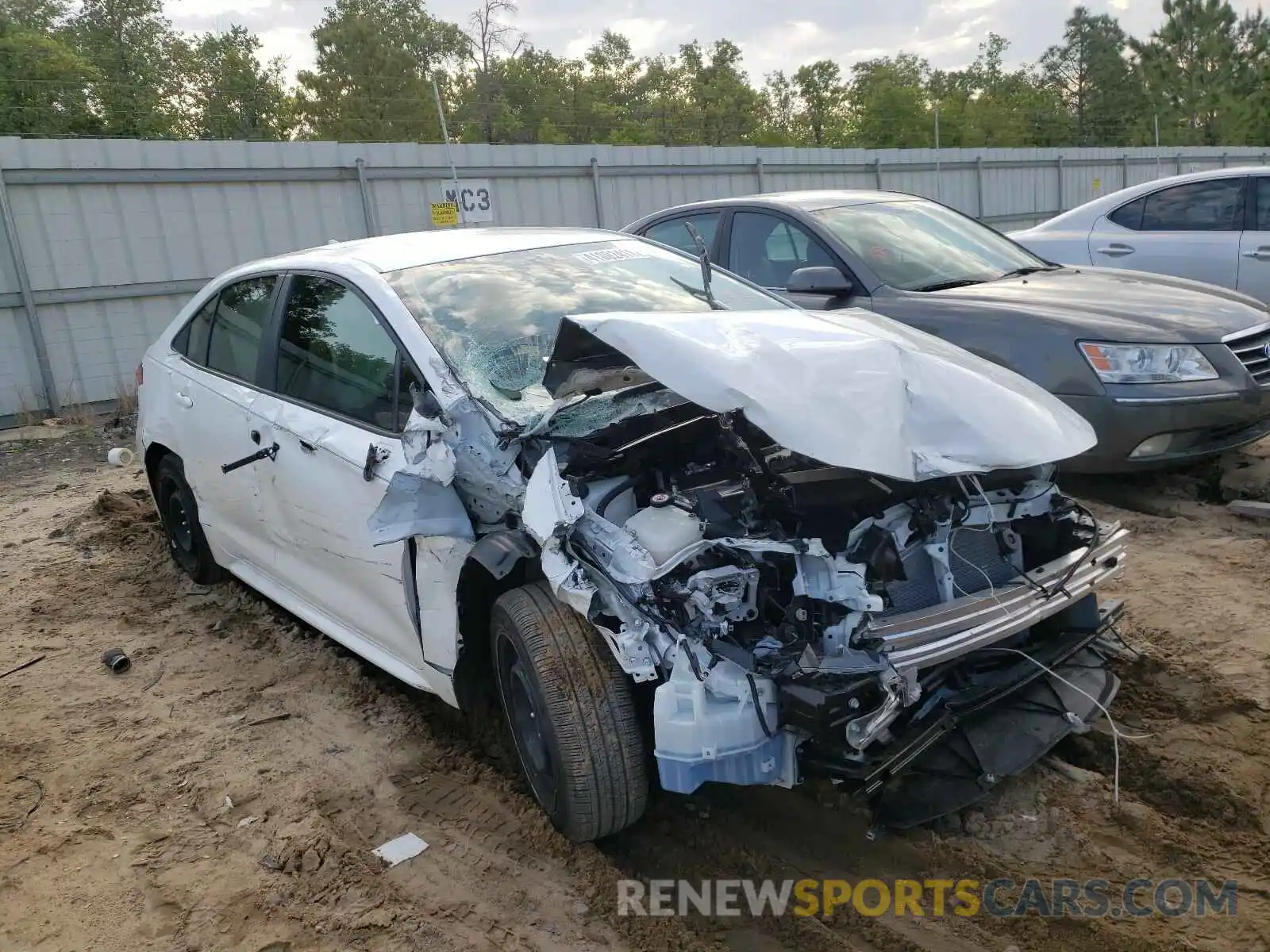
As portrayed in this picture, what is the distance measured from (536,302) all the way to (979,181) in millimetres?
17853

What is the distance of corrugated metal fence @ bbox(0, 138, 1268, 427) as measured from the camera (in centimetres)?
968

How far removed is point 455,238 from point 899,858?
286cm

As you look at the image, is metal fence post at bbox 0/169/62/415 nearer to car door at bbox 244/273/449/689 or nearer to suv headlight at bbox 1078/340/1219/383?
car door at bbox 244/273/449/689

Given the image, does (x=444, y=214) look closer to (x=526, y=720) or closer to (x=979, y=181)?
(x=526, y=720)

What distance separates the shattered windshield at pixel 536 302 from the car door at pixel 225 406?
1018mm

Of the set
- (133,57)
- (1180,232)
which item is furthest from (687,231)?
(133,57)

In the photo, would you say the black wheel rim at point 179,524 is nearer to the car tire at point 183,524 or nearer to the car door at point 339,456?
the car tire at point 183,524

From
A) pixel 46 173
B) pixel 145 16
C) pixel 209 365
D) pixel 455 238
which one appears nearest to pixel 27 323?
pixel 46 173

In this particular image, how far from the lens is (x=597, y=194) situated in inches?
529

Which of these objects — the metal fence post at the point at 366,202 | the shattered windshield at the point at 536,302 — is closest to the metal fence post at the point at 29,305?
the metal fence post at the point at 366,202

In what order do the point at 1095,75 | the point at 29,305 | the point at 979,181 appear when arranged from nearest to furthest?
the point at 29,305 → the point at 979,181 → the point at 1095,75

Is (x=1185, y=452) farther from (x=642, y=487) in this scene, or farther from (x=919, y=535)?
(x=642, y=487)

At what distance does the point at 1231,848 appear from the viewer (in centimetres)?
257

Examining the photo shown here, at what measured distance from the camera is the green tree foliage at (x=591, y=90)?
26094 millimetres
